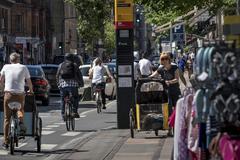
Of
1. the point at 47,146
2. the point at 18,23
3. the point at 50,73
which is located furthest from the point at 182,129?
the point at 18,23

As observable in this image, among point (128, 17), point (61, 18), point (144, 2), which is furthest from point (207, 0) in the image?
point (61, 18)

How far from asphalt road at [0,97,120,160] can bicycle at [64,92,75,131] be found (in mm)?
184

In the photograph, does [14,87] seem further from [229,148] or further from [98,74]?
[98,74]

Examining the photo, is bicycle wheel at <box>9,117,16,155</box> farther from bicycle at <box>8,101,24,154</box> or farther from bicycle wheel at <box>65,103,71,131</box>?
bicycle wheel at <box>65,103,71,131</box>

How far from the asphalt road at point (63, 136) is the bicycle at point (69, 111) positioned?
184 mm

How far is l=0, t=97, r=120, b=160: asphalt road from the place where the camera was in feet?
44.2

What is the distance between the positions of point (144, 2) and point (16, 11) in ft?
206

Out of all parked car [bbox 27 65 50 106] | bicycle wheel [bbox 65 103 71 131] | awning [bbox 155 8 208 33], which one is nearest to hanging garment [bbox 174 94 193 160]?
bicycle wheel [bbox 65 103 71 131]

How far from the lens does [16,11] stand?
77.2 meters

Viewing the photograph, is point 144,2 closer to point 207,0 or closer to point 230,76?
point 207,0

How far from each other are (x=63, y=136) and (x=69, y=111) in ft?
3.97

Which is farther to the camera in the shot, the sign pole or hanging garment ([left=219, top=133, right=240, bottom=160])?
the sign pole

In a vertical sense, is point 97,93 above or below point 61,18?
below

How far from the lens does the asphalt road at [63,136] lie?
13.5 meters
